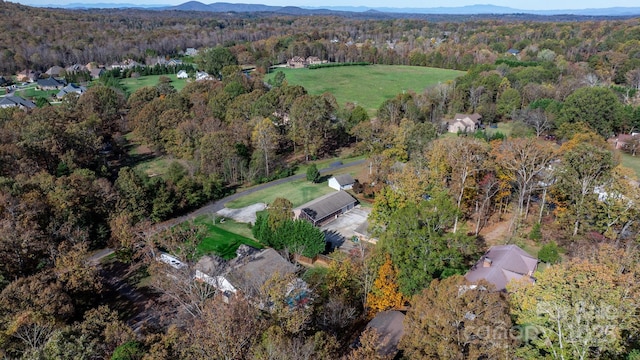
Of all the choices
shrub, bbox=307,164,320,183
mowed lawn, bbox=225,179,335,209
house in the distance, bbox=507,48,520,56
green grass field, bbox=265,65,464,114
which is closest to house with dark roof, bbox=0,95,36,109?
green grass field, bbox=265,65,464,114

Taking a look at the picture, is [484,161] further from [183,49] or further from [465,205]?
[183,49]

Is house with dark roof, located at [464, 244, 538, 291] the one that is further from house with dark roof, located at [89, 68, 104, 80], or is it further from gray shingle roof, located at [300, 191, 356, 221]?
house with dark roof, located at [89, 68, 104, 80]

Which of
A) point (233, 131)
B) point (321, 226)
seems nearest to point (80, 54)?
point (233, 131)

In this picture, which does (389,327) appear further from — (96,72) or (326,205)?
(96,72)

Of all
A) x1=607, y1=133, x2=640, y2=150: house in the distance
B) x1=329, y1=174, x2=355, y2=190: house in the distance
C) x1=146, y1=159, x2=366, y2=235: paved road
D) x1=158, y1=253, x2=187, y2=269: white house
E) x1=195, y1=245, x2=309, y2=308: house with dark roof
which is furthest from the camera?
x1=607, y1=133, x2=640, y2=150: house in the distance

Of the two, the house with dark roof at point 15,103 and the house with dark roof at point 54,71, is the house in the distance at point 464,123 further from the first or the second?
the house with dark roof at point 54,71

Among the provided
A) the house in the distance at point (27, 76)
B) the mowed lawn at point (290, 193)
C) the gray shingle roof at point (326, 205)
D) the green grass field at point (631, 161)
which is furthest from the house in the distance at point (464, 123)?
the house in the distance at point (27, 76)
